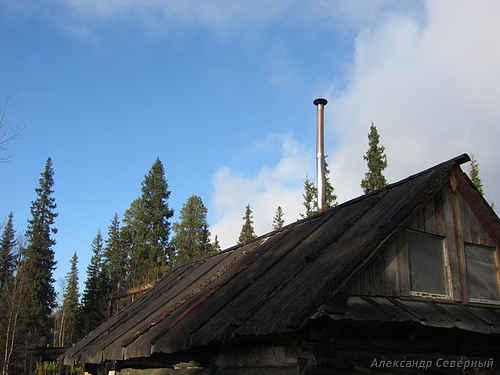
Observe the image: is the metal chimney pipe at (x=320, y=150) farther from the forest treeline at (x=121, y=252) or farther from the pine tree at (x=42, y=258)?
the pine tree at (x=42, y=258)

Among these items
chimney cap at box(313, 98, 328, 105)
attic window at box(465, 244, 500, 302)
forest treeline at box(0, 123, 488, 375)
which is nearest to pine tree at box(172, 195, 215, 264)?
forest treeline at box(0, 123, 488, 375)

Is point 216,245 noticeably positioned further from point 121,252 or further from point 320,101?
point 320,101

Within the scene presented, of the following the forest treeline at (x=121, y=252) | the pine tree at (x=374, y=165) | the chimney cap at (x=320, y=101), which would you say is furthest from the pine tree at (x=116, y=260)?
the chimney cap at (x=320, y=101)

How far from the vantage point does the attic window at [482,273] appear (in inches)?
354

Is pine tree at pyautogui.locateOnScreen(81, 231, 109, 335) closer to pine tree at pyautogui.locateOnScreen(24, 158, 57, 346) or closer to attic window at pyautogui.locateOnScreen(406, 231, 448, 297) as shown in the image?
pine tree at pyautogui.locateOnScreen(24, 158, 57, 346)

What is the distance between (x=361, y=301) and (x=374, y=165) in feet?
104

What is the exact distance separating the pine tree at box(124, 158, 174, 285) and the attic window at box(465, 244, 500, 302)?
36030 mm

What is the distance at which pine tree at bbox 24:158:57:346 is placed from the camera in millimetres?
45125

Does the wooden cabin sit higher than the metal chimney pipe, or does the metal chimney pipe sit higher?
the metal chimney pipe

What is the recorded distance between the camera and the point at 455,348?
8.05 meters

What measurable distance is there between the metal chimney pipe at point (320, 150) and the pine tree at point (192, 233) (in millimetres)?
33407

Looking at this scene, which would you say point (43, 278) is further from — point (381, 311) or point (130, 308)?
point (381, 311)

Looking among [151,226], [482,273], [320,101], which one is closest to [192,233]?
[151,226]

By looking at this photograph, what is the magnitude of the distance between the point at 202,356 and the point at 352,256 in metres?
3.30
